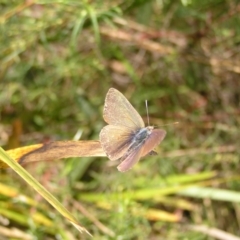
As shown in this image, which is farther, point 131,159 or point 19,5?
point 19,5

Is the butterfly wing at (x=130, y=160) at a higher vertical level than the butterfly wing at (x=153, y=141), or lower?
lower

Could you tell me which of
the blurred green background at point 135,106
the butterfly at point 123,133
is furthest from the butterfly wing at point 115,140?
the blurred green background at point 135,106

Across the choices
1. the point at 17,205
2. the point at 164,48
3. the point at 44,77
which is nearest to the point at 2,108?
the point at 44,77

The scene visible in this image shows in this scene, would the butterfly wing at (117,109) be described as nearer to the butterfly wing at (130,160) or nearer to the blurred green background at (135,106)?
A: the butterfly wing at (130,160)

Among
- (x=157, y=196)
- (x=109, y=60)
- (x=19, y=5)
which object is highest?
(x=19, y=5)

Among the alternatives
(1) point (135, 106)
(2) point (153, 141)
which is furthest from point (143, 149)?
(1) point (135, 106)

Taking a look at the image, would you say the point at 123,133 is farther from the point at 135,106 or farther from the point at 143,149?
the point at 135,106

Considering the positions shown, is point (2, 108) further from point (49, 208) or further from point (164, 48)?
point (164, 48)
